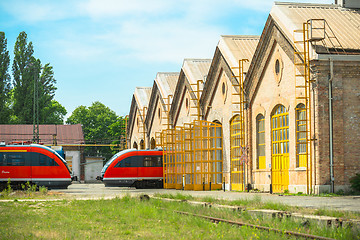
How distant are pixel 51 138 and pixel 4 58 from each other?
13.9m

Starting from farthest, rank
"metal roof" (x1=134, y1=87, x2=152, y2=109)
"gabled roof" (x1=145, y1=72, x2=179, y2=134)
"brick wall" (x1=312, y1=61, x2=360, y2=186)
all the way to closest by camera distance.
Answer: "metal roof" (x1=134, y1=87, x2=152, y2=109) < "gabled roof" (x1=145, y1=72, x2=179, y2=134) < "brick wall" (x1=312, y1=61, x2=360, y2=186)

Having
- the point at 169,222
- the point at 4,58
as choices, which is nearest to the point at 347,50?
the point at 169,222

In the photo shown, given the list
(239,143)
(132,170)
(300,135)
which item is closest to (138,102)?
(132,170)

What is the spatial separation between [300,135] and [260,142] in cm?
497

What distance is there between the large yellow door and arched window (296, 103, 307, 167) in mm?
1098

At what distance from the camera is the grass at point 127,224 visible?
11844 mm

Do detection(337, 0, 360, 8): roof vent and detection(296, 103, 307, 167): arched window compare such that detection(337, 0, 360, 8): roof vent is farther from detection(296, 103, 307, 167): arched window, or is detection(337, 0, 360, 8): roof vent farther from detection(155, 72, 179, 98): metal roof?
detection(155, 72, 179, 98): metal roof

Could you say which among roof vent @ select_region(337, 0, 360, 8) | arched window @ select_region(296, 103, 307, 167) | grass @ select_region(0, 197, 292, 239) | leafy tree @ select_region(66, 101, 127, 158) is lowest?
grass @ select_region(0, 197, 292, 239)

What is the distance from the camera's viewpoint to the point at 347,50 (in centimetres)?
2570

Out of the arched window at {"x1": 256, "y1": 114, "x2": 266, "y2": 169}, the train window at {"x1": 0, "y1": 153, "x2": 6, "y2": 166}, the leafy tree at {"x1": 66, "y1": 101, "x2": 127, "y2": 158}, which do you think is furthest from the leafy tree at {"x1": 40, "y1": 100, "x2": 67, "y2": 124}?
the arched window at {"x1": 256, "y1": 114, "x2": 266, "y2": 169}

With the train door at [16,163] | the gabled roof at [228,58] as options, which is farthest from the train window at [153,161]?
the train door at [16,163]

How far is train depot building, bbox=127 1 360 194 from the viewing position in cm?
2481

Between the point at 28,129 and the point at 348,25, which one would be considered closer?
the point at 348,25

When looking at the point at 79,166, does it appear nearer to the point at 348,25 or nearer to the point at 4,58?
the point at 4,58
